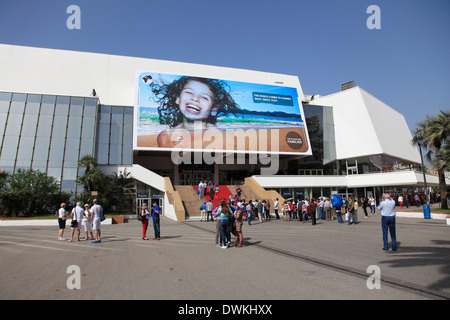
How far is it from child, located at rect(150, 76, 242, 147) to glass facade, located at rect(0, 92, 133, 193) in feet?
14.7

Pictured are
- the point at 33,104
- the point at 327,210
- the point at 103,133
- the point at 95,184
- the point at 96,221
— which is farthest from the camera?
the point at 103,133

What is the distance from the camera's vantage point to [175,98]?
3441 centimetres

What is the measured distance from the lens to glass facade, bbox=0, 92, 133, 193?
28734 millimetres

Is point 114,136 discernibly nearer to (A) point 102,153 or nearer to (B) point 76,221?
(A) point 102,153

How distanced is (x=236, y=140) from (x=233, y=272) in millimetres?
28711

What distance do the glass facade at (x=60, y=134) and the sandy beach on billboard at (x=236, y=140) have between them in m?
3.49

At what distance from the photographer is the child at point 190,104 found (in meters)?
33.2

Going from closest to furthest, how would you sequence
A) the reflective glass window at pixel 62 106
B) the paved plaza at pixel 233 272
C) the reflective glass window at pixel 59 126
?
the paved plaza at pixel 233 272 < the reflective glass window at pixel 59 126 < the reflective glass window at pixel 62 106

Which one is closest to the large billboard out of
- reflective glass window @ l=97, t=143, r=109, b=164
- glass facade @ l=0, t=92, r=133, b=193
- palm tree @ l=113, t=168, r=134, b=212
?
glass facade @ l=0, t=92, r=133, b=193

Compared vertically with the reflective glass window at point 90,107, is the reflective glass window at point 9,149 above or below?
below
